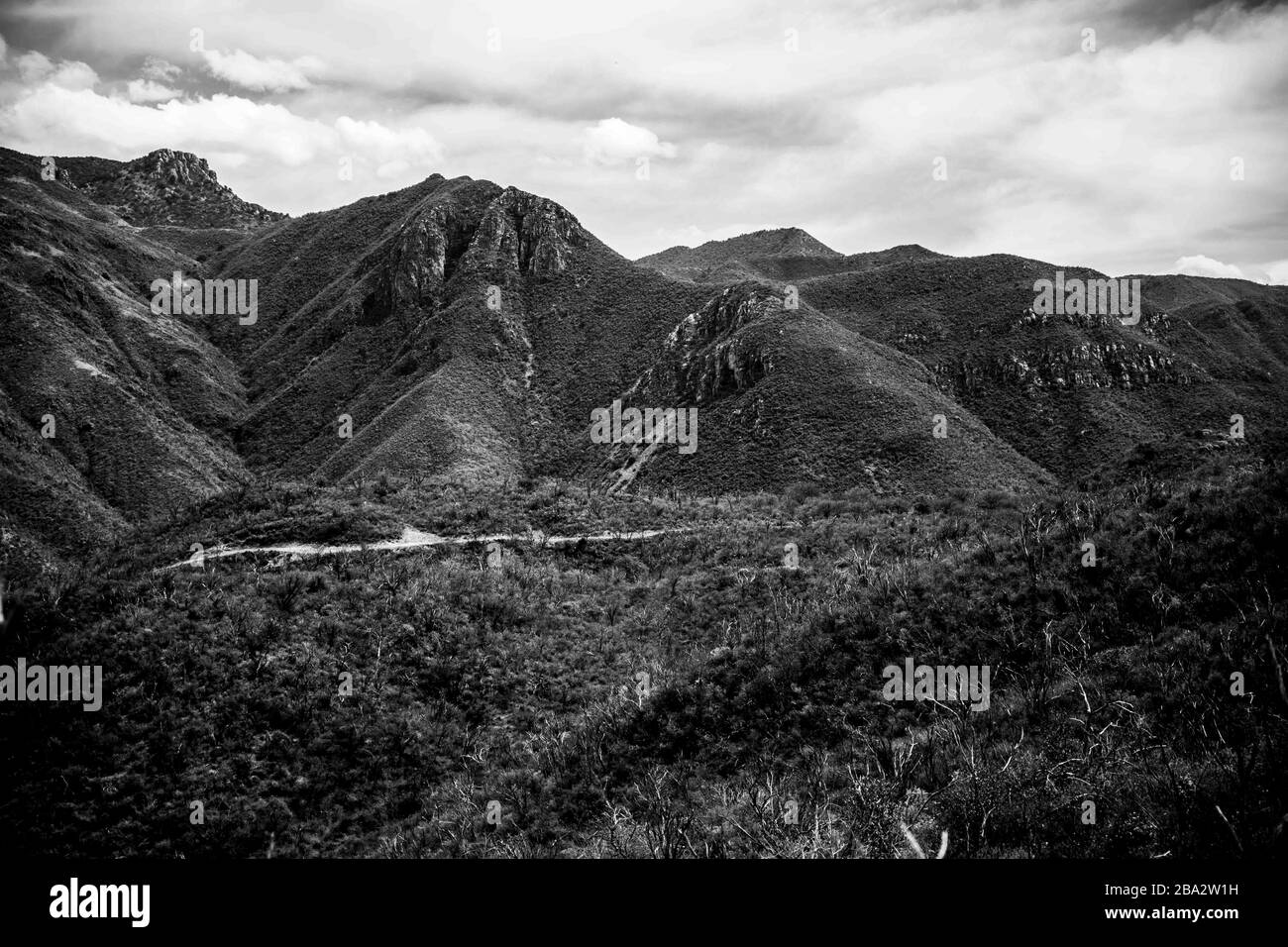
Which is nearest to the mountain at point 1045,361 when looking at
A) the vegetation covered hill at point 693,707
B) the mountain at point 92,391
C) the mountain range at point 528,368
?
the mountain range at point 528,368

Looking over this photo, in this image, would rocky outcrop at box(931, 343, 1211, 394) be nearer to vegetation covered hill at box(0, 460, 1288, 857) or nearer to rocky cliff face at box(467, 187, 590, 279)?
rocky cliff face at box(467, 187, 590, 279)

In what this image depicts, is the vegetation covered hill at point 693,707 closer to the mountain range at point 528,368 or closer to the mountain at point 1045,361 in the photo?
the mountain range at point 528,368

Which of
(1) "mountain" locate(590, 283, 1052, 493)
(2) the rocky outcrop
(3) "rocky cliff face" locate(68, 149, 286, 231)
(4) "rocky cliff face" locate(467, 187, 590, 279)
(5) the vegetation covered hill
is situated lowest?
(5) the vegetation covered hill

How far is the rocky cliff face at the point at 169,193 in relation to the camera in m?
175

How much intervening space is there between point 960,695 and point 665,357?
2784 inches

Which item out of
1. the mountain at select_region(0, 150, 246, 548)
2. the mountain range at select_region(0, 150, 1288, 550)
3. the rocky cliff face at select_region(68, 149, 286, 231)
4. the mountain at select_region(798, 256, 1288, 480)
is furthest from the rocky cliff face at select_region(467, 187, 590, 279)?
the rocky cliff face at select_region(68, 149, 286, 231)

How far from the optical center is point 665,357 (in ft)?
262

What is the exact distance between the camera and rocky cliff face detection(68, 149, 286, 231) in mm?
174625

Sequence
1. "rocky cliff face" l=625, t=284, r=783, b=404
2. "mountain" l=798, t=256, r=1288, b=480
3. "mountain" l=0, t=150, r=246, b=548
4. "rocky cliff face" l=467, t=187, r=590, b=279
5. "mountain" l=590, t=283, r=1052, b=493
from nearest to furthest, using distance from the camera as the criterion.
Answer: "mountain" l=590, t=283, r=1052, b=493 → "mountain" l=0, t=150, r=246, b=548 → "rocky cliff face" l=625, t=284, r=783, b=404 → "mountain" l=798, t=256, r=1288, b=480 → "rocky cliff face" l=467, t=187, r=590, b=279

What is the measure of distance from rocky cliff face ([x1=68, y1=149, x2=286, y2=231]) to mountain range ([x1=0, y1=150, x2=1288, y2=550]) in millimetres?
42150

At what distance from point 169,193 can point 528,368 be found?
164 metres

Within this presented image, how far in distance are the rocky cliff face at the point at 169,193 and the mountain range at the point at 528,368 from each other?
42.1 metres

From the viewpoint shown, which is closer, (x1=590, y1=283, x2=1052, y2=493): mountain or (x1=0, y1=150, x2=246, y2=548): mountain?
(x1=590, y1=283, x2=1052, y2=493): mountain
